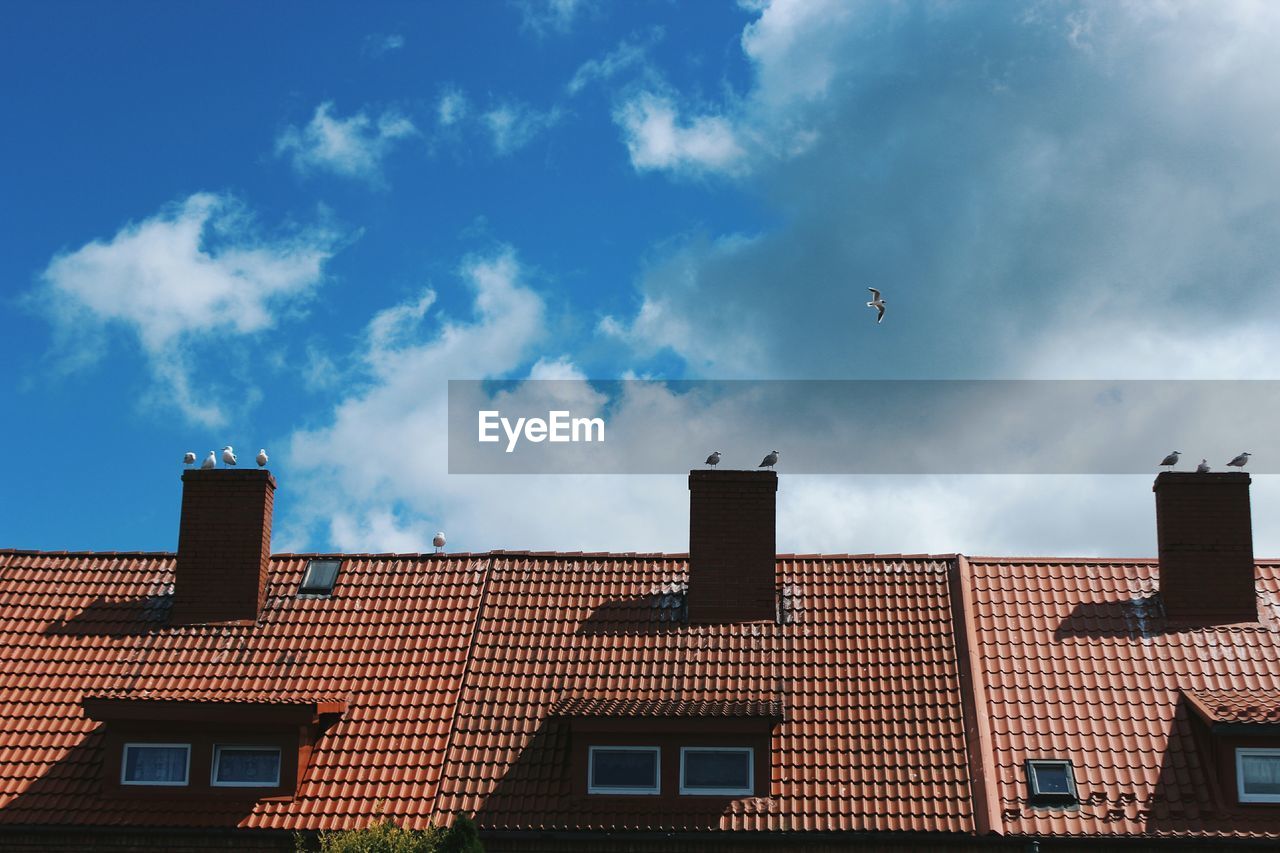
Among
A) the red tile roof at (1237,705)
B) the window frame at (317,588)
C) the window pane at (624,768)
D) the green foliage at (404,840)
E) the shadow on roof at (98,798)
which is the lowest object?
the green foliage at (404,840)

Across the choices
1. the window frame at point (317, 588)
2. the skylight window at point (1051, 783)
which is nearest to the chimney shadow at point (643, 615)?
the window frame at point (317, 588)

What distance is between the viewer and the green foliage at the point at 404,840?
1739 centimetres

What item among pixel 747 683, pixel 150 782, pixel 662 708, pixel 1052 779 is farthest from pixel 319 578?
pixel 1052 779

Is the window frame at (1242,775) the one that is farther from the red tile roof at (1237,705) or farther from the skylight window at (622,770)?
the skylight window at (622,770)

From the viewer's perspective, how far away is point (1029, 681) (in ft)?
70.9

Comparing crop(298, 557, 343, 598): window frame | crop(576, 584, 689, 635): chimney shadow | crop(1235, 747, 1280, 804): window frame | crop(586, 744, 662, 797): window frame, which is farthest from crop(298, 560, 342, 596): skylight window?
crop(1235, 747, 1280, 804): window frame

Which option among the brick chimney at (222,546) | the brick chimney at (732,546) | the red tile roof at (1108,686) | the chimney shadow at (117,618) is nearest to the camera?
the red tile roof at (1108,686)

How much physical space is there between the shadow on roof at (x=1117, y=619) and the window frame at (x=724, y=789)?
522 cm

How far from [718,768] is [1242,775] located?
679 centimetres

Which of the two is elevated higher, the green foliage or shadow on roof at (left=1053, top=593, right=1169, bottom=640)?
shadow on roof at (left=1053, top=593, right=1169, bottom=640)

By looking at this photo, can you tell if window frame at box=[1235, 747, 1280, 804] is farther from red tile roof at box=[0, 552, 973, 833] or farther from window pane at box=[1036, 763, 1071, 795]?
red tile roof at box=[0, 552, 973, 833]

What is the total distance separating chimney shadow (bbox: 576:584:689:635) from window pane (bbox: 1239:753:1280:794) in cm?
790

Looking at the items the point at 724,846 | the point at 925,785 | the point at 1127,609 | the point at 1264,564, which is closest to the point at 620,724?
the point at 724,846

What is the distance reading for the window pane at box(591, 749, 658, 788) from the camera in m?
20.4
